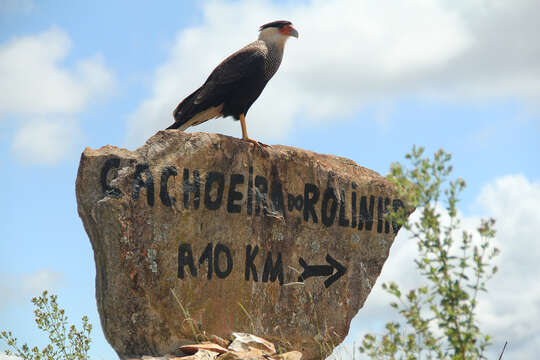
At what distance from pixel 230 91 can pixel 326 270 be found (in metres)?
2.14

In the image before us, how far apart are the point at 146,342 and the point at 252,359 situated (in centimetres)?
112

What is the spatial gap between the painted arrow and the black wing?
1.94 meters

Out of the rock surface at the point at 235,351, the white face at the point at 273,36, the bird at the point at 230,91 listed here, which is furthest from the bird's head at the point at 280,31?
the rock surface at the point at 235,351

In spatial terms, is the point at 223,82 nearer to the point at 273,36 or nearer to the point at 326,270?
the point at 273,36

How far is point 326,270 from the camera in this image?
634 cm

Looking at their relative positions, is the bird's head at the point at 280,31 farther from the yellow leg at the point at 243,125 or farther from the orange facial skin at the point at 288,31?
the yellow leg at the point at 243,125

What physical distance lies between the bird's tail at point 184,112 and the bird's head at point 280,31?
49.7 inches

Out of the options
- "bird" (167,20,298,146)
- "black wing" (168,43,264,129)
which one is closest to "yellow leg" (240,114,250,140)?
"bird" (167,20,298,146)

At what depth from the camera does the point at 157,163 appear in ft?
17.6

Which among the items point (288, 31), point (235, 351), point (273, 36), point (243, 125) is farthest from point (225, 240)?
point (288, 31)

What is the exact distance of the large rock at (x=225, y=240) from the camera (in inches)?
205

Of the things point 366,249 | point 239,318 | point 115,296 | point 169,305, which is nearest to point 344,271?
point 366,249

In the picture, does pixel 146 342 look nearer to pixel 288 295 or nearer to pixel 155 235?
pixel 155 235

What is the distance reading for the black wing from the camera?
6.59 m
